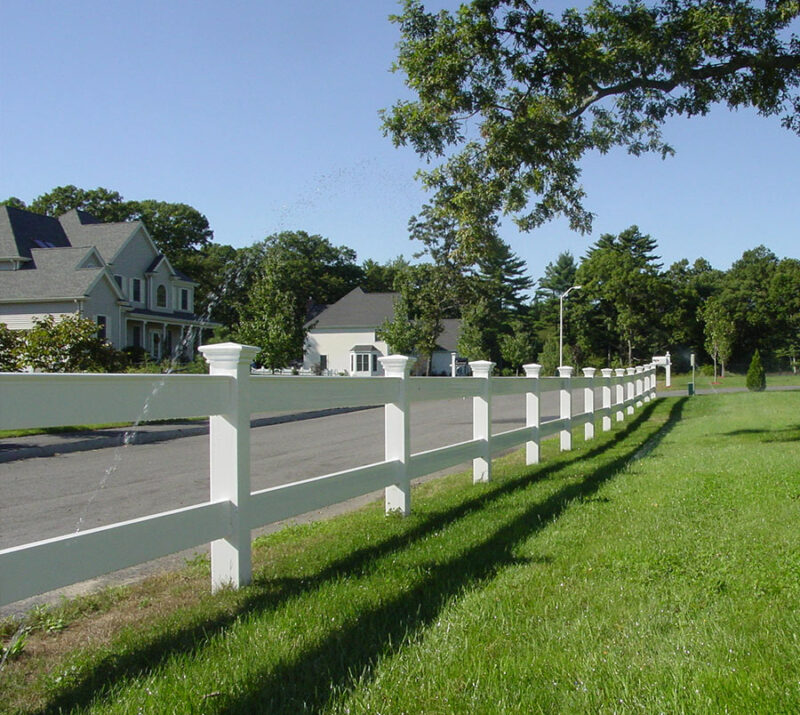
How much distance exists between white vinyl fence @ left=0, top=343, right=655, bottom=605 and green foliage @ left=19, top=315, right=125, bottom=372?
44.2ft

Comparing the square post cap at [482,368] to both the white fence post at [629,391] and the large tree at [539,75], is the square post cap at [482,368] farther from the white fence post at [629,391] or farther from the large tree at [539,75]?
the white fence post at [629,391]

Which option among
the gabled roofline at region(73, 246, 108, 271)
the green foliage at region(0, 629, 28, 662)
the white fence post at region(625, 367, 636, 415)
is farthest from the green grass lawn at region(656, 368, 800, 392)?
the green foliage at region(0, 629, 28, 662)

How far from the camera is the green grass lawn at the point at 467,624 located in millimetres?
2832

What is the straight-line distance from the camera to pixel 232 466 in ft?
13.9

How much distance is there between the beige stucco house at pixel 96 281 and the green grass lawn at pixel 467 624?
29276 mm

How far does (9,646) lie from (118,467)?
7.58m

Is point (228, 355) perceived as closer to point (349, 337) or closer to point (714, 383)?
point (714, 383)

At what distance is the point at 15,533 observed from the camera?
20.3ft

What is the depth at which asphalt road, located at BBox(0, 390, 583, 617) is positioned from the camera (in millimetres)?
6707

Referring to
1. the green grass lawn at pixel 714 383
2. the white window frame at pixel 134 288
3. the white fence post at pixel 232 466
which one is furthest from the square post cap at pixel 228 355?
the green grass lawn at pixel 714 383

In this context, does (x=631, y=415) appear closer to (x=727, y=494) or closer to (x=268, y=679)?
(x=727, y=494)

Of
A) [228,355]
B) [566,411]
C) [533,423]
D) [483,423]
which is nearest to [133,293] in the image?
[566,411]


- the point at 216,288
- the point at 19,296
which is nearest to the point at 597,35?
the point at 19,296

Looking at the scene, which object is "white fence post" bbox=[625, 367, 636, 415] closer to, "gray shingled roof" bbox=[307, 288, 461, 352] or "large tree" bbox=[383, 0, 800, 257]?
"large tree" bbox=[383, 0, 800, 257]
